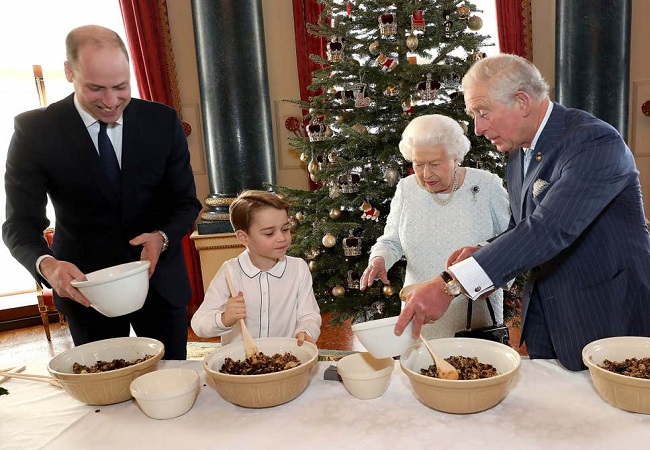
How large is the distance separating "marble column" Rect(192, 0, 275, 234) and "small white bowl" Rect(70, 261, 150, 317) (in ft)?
11.6

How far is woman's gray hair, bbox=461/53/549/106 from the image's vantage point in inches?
64.9

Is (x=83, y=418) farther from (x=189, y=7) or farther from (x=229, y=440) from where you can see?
(x=189, y=7)

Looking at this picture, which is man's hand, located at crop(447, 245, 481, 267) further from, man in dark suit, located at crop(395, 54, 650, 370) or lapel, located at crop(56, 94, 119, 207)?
lapel, located at crop(56, 94, 119, 207)

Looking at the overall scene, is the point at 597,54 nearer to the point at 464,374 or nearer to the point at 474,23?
the point at 474,23

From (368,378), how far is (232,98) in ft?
12.7

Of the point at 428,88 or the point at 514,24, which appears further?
the point at 514,24

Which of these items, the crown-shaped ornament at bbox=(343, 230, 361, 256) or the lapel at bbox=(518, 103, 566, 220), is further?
the crown-shaped ornament at bbox=(343, 230, 361, 256)

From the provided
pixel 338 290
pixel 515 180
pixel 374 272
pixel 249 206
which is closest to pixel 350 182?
pixel 338 290

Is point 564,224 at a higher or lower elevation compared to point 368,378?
higher

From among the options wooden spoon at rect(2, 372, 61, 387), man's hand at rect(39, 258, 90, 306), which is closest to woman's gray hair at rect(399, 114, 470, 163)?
man's hand at rect(39, 258, 90, 306)

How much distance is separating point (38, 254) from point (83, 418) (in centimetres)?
59

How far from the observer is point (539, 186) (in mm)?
1680

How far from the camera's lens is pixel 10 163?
76.1 inches

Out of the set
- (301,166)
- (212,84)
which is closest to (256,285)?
(212,84)
